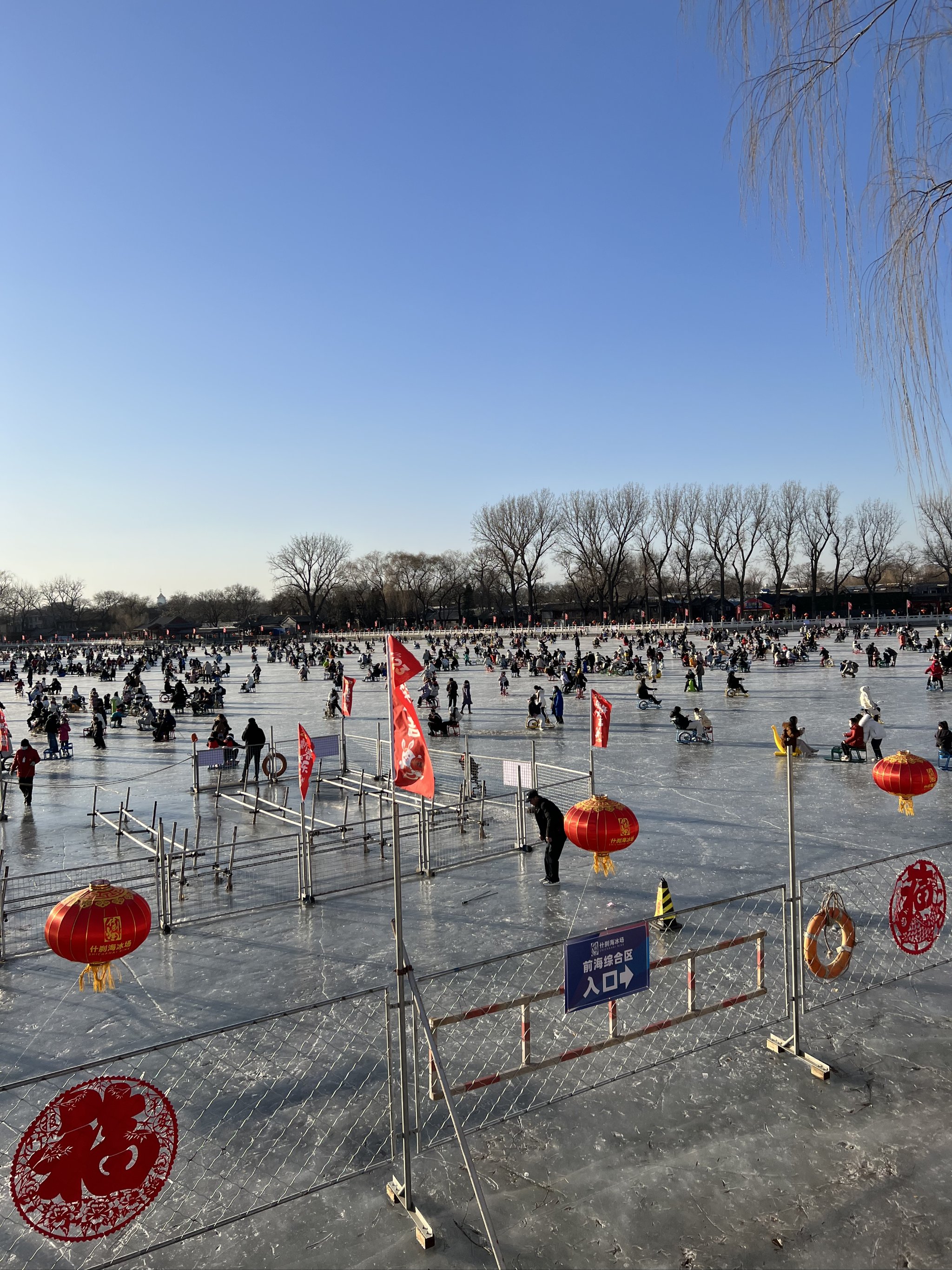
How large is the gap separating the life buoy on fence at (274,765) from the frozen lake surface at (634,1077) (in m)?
1.41

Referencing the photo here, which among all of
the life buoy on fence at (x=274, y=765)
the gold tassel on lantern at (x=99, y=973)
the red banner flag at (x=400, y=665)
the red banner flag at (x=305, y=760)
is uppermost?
the red banner flag at (x=400, y=665)

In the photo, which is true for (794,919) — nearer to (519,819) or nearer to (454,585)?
(519,819)

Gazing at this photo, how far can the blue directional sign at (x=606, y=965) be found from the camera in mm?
5543

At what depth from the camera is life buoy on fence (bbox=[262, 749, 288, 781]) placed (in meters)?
17.6

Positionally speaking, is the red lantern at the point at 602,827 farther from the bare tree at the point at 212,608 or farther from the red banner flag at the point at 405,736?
the bare tree at the point at 212,608

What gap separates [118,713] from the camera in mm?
30844

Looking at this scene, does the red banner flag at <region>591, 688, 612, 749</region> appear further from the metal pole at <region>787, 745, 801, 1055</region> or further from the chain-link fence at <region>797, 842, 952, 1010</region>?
the metal pole at <region>787, 745, 801, 1055</region>

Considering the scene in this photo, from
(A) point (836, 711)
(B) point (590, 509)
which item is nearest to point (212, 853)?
(A) point (836, 711)

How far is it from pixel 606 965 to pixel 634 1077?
1116 mm

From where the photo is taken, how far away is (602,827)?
8641 millimetres

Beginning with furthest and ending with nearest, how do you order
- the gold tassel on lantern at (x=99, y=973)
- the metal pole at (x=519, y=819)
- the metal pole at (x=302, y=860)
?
the metal pole at (x=519, y=819) → the metal pole at (x=302, y=860) → the gold tassel on lantern at (x=99, y=973)

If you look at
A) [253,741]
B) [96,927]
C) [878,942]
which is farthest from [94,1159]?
[253,741]

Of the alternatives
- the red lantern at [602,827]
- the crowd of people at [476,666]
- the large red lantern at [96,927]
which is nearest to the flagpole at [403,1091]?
the large red lantern at [96,927]

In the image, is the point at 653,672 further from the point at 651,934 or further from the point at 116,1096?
the point at 116,1096
